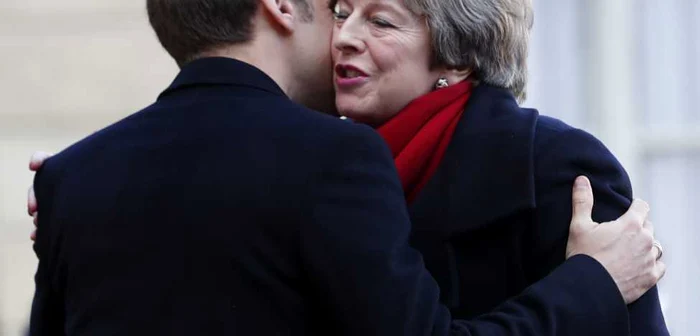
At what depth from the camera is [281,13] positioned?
331cm

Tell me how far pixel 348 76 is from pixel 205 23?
451 mm

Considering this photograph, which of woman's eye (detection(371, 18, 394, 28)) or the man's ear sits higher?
the man's ear

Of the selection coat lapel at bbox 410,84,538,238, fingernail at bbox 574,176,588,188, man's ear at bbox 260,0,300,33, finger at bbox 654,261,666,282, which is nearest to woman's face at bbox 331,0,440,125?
coat lapel at bbox 410,84,538,238

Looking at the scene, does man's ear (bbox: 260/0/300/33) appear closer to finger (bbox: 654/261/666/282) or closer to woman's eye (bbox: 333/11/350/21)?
woman's eye (bbox: 333/11/350/21)

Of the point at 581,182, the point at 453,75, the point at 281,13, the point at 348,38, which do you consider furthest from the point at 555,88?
the point at 281,13

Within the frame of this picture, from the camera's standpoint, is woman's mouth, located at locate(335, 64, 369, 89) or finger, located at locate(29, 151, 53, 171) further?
woman's mouth, located at locate(335, 64, 369, 89)

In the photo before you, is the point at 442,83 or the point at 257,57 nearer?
the point at 257,57

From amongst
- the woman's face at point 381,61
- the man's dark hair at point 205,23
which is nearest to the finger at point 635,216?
the woman's face at point 381,61

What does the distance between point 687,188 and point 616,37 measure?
0.62 metres

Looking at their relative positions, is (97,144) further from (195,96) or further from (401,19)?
(401,19)

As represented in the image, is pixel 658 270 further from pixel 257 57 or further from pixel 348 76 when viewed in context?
pixel 257 57

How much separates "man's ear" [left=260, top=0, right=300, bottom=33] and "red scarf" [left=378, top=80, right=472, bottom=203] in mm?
360

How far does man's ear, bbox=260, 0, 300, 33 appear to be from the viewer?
3283 mm

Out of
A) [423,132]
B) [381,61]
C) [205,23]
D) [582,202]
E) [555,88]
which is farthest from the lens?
[555,88]
